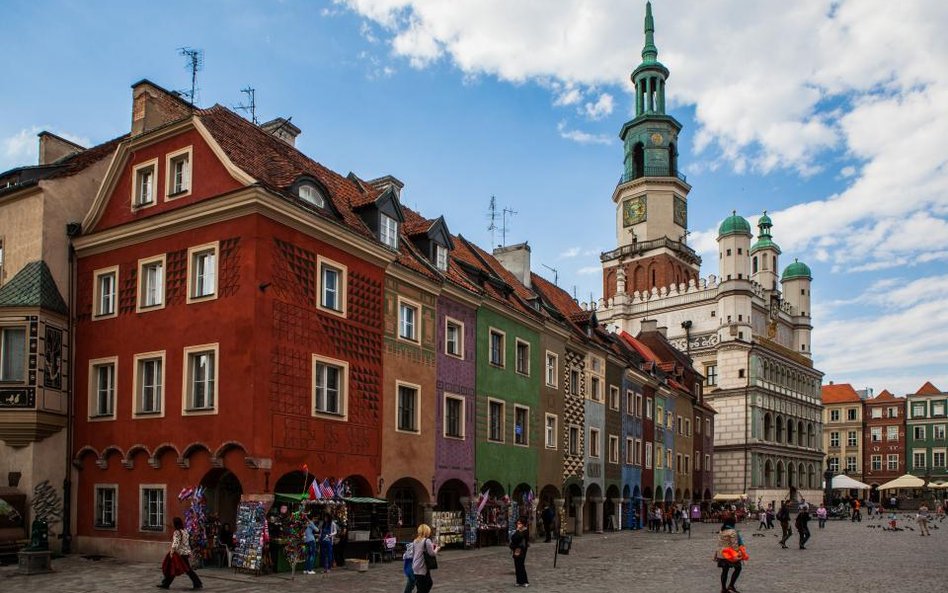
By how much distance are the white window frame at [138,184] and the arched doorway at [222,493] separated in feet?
27.0

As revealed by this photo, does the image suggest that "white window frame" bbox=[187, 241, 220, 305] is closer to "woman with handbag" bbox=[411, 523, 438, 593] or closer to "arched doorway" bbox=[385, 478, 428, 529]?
"arched doorway" bbox=[385, 478, 428, 529]

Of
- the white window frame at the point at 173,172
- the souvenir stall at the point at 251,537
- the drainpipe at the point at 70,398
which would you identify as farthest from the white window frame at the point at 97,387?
the souvenir stall at the point at 251,537

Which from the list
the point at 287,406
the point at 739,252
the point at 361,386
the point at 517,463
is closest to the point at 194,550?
the point at 287,406

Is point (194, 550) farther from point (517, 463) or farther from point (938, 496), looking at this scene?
point (938, 496)

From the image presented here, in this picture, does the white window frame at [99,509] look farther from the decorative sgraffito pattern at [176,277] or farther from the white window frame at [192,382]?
the decorative sgraffito pattern at [176,277]

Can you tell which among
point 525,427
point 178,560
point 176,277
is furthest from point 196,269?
point 525,427

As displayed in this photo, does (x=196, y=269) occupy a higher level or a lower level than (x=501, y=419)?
higher

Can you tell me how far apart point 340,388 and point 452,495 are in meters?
10.1

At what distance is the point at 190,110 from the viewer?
2992cm

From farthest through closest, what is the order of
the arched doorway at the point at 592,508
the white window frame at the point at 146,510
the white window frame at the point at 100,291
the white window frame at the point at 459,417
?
1. the arched doorway at the point at 592,508
2. the white window frame at the point at 459,417
3. the white window frame at the point at 100,291
4. the white window frame at the point at 146,510

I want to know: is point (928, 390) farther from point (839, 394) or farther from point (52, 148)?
point (52, 148)

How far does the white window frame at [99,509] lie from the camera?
2642 centimetres

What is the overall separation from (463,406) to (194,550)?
489 inches

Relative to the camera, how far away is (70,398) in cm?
2800
